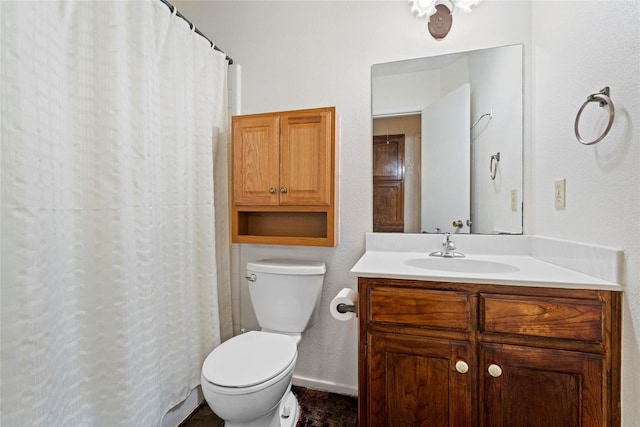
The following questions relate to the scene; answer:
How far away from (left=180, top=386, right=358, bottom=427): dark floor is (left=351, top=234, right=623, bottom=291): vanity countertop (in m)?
0.82

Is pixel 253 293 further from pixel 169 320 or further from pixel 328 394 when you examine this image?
pixel 328 394

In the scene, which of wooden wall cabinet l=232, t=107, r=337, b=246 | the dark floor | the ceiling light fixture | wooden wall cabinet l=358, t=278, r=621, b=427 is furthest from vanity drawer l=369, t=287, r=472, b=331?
the ceiling light fixture

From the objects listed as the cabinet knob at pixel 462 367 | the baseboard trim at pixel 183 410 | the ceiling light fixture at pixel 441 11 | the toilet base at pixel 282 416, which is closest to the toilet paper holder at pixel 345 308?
the cabinet knob at pixel 462 367

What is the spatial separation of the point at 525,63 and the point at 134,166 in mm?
1798

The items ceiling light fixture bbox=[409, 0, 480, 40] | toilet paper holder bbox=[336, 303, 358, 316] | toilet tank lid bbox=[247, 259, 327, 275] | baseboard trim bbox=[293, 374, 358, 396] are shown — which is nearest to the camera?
toilet paper holder bbox=[336, 303, 358, 316]

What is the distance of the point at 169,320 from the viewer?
1.34 metres

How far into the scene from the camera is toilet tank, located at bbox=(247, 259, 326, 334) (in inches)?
61.9

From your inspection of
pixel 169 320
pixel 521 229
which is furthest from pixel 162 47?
pixel 521 229

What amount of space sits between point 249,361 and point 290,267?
19.3 inches

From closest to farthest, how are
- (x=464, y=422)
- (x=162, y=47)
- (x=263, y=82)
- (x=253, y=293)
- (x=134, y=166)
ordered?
1. (x=464, y=422)
2. (x=134, y=166)
3. (x=162, y=47)
4. (x=253, y=293)
5. (x=263, y=82)

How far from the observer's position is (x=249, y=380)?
1.11m

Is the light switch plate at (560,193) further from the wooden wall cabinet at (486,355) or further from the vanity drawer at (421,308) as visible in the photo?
the vanity drawer at (421,308)

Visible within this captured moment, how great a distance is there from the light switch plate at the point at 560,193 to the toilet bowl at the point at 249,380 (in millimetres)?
1249

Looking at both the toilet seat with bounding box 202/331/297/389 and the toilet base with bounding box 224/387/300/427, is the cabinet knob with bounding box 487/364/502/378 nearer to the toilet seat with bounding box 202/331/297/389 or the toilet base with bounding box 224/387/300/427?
the toilet seat with bounding box 202/331/297/389
